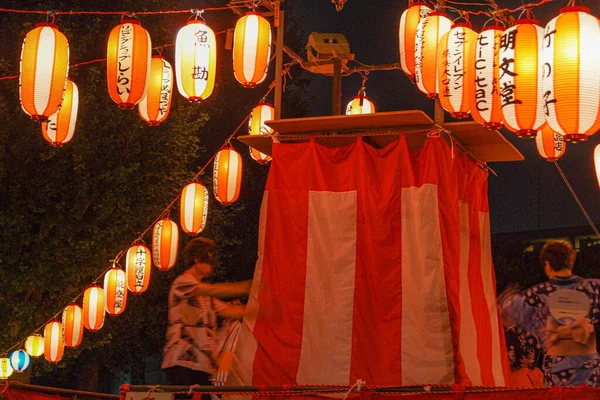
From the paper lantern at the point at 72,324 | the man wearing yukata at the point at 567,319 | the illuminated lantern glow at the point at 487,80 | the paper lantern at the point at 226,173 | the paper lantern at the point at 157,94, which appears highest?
the paper lantern at the point at 157,94

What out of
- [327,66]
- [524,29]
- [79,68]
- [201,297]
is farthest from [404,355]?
[79,68]

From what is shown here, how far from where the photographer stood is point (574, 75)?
593 centimetres

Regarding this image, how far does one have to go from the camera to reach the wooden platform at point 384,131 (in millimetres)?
6617

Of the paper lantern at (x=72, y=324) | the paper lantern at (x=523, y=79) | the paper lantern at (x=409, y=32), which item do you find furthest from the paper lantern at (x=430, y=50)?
the paper lantern at (x=72, y=324)

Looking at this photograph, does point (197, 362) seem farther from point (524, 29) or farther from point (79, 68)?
point (79, 68)

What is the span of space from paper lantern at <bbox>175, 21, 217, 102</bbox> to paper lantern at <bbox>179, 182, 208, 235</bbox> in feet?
13.7

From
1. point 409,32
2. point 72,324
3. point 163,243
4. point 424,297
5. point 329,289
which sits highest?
point 409,32

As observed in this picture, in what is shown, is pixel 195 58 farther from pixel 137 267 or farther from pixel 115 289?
pixel 115 289

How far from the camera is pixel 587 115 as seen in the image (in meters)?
5.98

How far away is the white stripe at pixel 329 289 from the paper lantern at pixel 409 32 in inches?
132

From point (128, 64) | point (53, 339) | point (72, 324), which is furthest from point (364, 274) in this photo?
point (53, 339)

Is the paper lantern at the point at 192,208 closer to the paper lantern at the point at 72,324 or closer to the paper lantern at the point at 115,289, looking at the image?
the paper lantern at the point at 115,289

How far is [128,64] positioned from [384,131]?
142 inches

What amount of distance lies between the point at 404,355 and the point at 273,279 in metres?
1.22
